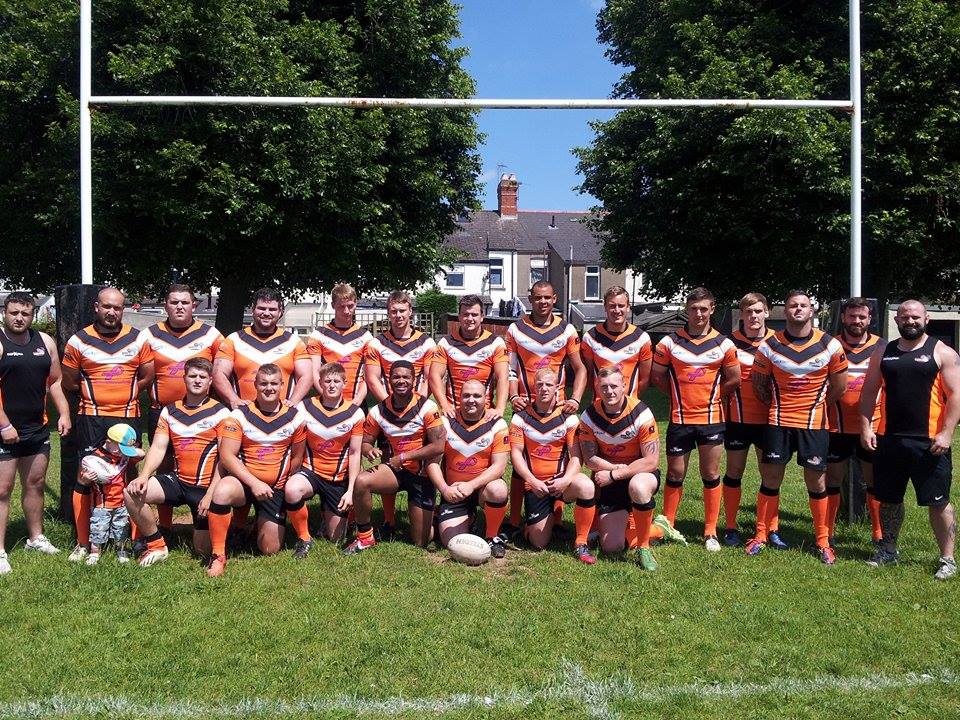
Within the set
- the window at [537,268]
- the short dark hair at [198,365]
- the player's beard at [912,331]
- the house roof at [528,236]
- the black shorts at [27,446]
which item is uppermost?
the house roof at [528,236]

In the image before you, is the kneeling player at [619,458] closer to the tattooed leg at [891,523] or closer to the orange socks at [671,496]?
the orange socks at [671,496]

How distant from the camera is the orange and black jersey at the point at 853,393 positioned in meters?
5.77

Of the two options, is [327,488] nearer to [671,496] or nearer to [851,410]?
[671,496]

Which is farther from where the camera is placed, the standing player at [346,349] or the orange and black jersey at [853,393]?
the standing player at [346,349]

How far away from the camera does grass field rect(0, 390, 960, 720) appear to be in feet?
11.4

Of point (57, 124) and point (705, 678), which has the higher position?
point (57, 124)

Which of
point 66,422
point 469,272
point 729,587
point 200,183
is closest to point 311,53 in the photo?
point 200,183

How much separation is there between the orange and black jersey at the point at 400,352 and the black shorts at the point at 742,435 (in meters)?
2.28

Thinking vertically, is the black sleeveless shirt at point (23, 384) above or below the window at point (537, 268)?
below

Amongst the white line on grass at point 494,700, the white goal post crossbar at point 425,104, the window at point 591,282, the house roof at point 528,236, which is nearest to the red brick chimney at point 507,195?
the house roof at point 528,236

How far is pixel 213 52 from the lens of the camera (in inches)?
431

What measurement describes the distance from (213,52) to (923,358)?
951 centimetres

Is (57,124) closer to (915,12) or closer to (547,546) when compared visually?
(547,546)

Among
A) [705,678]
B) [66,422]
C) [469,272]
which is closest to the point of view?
[705,678]
